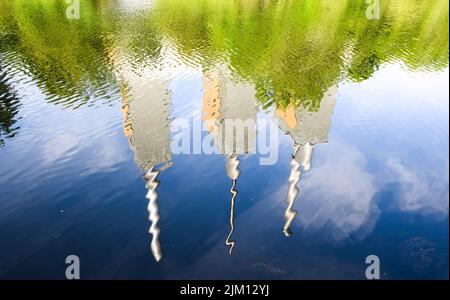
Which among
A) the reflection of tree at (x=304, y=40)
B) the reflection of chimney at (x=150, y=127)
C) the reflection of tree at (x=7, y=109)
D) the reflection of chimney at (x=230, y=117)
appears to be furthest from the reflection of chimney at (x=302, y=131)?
the reflection of tree at (x=7, y=109)

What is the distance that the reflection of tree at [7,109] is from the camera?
19.7 metres

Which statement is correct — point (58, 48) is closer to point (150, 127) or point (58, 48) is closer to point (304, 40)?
point (150, 127)

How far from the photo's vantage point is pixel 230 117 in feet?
75.9

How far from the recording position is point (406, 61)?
93.0 ft

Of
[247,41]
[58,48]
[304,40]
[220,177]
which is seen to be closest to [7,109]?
[58,48]

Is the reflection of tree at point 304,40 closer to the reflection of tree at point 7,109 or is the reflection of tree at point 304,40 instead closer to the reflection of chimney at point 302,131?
the reflection of chimney at point 302,131

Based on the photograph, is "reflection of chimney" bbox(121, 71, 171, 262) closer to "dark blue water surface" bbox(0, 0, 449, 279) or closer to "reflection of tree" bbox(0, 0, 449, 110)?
"dark blue water surface" bbox(0, 0, 449, 279)

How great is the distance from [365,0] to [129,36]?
126 ft

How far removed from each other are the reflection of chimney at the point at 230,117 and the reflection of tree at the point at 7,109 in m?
10.9

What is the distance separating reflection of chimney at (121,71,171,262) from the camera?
14.5 meters

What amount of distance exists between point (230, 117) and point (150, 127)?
5.44 metres

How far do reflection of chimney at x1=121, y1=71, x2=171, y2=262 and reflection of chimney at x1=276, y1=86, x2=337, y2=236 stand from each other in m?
5.41

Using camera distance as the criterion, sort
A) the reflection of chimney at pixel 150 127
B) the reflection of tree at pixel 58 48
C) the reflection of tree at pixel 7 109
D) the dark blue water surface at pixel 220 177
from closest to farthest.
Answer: the dark blue water surface at pixel 220 177 → the reflection of chimney at pixel 150 127 → the reflection of tree at pixel 7 109 → the reflection of tree at pixel 58 48

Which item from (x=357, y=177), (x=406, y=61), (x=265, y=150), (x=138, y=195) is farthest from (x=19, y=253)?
(x=406, y=61)
